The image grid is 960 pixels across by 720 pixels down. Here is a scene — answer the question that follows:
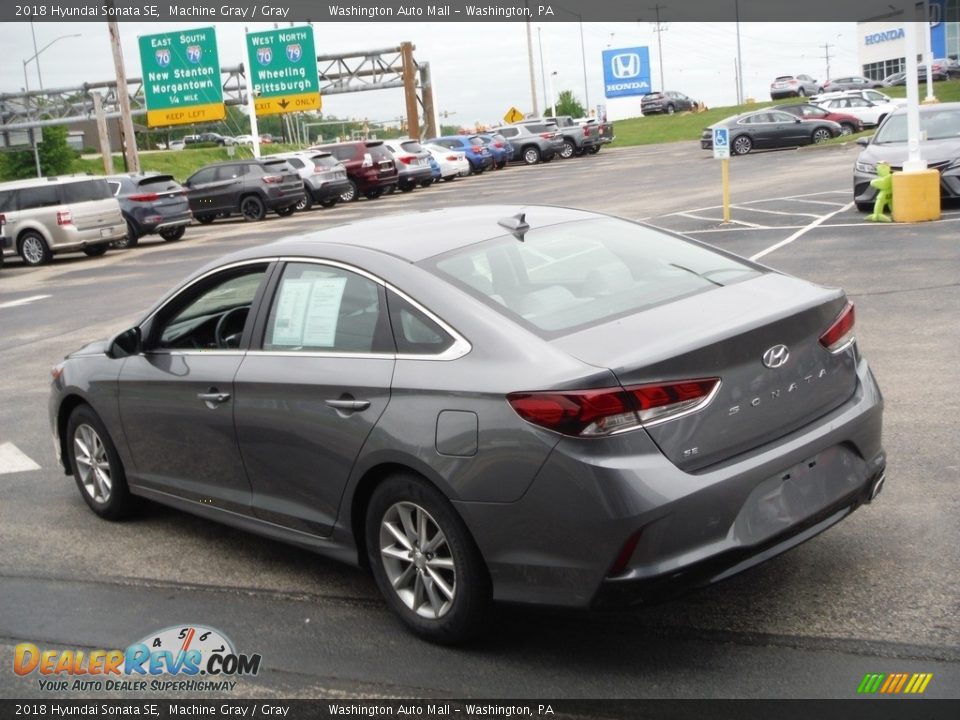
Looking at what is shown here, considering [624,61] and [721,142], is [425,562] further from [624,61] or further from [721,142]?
[624,61]

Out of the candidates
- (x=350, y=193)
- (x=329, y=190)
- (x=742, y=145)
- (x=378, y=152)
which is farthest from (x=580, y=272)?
(x=742, y=145)

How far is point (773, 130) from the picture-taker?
41312 mm

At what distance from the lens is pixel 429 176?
4106cm

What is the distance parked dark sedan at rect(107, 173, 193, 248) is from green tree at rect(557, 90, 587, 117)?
Result: 97.7m

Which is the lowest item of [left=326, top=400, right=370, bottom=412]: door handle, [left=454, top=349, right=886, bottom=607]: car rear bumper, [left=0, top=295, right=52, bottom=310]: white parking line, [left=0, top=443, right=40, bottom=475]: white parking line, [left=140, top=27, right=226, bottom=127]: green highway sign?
[left=0, top=295, right=52, bottom=310]: white parking line

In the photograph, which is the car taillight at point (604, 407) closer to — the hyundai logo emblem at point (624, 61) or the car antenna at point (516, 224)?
the car antenna at point (516, 224)

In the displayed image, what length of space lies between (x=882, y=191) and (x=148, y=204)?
18.0m

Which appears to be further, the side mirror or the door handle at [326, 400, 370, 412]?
the side mirror

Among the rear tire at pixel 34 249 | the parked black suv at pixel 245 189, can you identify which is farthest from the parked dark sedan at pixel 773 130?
the rear tire at pixel 34 249

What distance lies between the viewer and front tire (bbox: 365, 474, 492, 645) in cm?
427

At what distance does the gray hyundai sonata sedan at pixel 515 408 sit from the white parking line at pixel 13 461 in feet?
8.66

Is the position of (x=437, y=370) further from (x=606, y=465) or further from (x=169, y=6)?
(x=169, y=6)

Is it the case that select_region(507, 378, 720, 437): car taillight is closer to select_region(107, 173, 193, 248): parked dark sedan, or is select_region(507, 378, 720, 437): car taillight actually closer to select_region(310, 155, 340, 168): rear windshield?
select_region(107, 173, 193, 248): parked dark sedan

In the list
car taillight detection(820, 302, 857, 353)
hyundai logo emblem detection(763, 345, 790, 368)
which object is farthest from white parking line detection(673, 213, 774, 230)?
hyundai logo emblem detection(763, 345, 790, 368)
